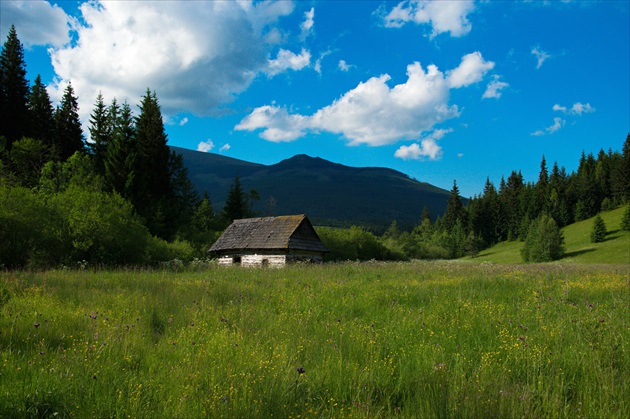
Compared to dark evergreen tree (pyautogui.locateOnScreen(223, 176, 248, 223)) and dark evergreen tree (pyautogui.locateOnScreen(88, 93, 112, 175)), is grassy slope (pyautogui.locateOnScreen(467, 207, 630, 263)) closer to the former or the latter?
dark evergreen tree (pyautogui.locateOnScreen(223, 176, 248, 223))

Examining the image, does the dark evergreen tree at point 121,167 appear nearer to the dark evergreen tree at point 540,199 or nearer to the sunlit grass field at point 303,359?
the sunlit grass field at point 303,359

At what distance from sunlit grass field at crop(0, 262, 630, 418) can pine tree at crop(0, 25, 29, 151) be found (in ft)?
128

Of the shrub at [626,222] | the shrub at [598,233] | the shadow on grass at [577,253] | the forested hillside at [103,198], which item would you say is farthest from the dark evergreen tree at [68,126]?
the shrub at [626,222]

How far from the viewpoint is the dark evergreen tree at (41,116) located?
3971cm

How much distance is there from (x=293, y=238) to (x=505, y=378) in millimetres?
27603

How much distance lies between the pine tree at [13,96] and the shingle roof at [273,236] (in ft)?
77.4

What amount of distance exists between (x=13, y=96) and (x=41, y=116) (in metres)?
2.85

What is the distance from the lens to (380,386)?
4.32m

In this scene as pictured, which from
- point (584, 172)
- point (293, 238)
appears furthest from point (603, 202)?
point (293, 238)

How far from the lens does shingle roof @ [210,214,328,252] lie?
104 ft

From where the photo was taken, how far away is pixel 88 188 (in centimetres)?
3028

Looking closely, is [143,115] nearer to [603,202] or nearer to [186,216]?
[186,216]

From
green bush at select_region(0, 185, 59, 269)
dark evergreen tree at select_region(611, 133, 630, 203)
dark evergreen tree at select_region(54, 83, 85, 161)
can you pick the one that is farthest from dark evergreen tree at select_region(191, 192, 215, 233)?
dark evergreen tree at select_region(611, 133, 630, 203)

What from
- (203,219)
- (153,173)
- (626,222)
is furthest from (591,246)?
(153,173)
